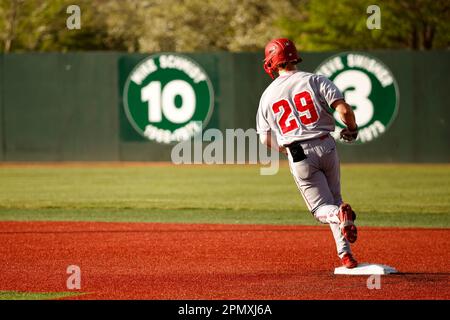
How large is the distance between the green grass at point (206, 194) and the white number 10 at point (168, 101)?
1.16m

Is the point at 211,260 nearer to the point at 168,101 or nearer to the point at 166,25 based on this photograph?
the point at 168,101

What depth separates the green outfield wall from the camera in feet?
73.0

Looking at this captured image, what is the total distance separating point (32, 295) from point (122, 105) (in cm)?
1535

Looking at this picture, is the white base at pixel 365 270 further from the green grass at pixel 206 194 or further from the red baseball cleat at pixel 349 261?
the green grass at pixel 206 194

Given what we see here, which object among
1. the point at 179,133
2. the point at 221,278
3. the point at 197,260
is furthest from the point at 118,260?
the point at 179,133

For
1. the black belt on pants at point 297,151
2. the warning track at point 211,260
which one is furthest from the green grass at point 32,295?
the black belt on pants at point 297,151

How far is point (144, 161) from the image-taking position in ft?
74.6

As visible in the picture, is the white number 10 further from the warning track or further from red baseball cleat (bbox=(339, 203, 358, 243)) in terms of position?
red baseball cleat (bbox=(339, 203, 358, 243))

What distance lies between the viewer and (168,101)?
73.3ft

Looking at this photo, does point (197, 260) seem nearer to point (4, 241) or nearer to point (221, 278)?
point (221, 278)

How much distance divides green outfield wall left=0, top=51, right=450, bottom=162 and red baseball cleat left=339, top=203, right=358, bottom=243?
14.7 meters

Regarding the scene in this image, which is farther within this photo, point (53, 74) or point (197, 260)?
point (53, 74)

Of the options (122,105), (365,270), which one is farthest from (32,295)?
(122,105)
